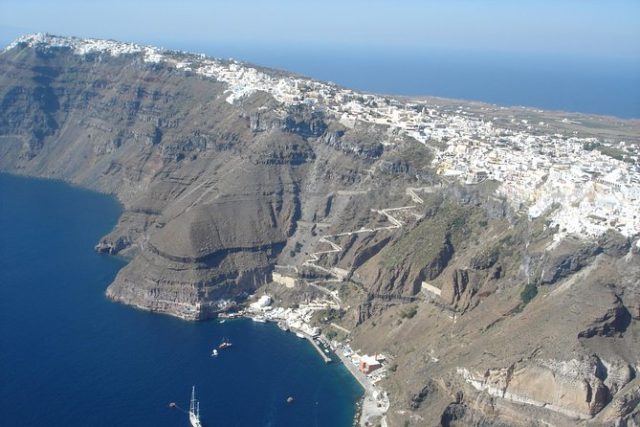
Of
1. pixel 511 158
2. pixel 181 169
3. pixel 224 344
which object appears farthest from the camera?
pixel 181 169

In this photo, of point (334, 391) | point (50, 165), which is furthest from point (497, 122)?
point (334, 391)

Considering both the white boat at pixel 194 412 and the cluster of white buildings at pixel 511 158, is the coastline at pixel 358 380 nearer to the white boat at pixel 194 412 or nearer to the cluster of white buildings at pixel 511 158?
the white boat at pixel 194 412

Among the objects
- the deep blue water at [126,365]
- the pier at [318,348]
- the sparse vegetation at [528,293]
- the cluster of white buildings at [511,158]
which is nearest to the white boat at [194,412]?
the deep blue water at [126,365]

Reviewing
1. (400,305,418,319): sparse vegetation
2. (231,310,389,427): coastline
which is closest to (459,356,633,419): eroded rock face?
(231,310,389,427): coastline

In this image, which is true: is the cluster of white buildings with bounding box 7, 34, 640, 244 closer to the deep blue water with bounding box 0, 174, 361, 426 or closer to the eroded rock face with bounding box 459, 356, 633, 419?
the eroded rock face with bounding box 459, 356, 633, 419

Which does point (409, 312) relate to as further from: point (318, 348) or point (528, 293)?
point (528, 293)

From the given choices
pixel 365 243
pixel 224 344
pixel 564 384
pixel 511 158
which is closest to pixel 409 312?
pixel 365 243
